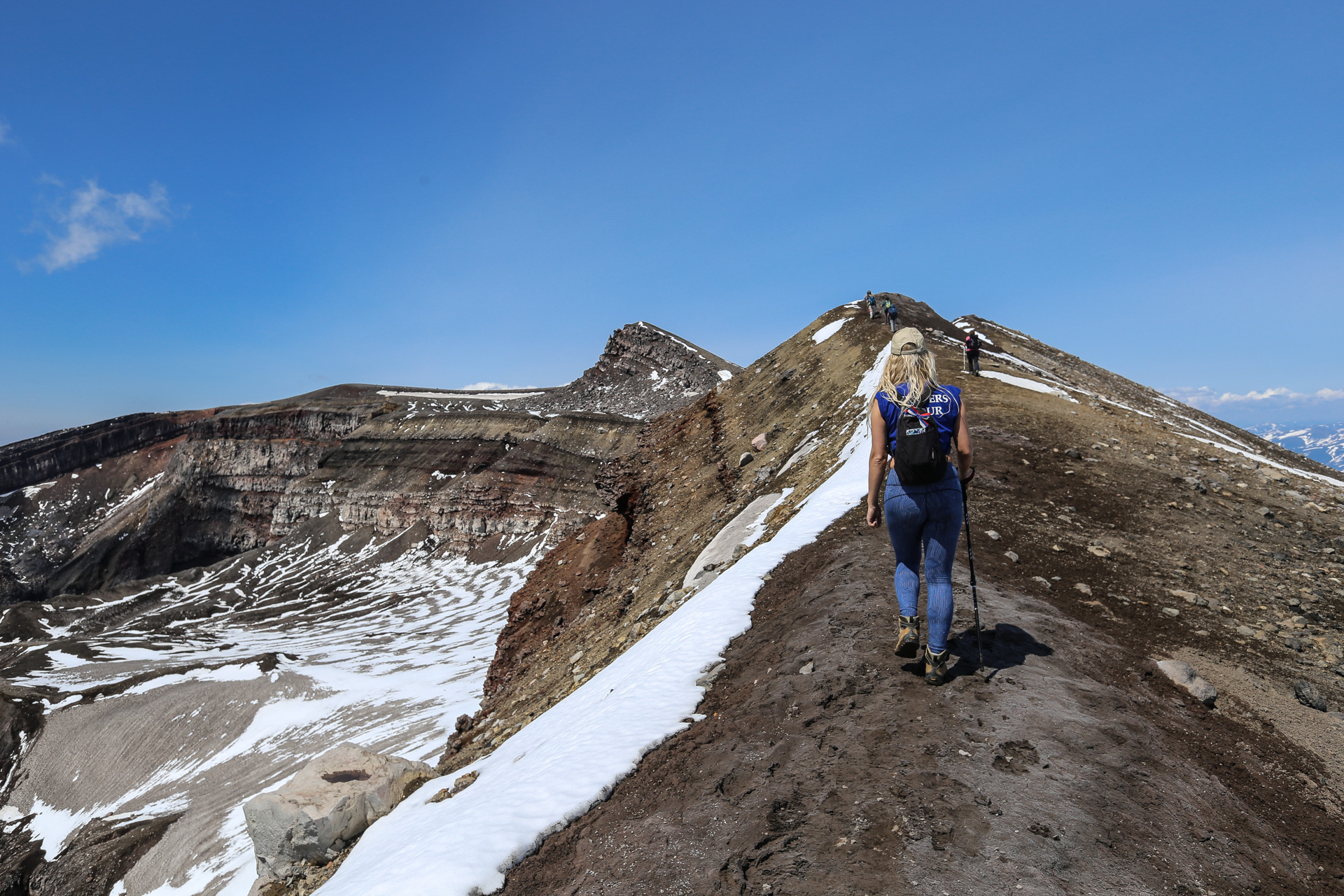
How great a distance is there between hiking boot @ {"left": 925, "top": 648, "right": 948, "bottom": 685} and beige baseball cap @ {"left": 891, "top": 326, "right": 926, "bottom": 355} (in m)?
2.69

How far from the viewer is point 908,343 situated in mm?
5945

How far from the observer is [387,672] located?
4638 cm

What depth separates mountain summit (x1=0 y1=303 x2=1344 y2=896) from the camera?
4332mm

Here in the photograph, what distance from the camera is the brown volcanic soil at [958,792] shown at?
3.96 m

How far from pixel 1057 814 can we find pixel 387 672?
165ft

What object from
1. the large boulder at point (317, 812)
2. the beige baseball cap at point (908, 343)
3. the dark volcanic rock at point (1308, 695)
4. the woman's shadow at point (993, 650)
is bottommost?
the large boulder at point (317, 812)

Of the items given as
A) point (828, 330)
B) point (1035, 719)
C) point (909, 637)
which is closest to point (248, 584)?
point (828, 330)

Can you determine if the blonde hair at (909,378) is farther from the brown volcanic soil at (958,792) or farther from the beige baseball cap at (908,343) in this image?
the brown volcanic soil at (958,792)

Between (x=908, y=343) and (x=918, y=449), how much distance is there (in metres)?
1.16

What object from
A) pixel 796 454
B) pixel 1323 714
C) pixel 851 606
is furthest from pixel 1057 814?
pixel 796 454

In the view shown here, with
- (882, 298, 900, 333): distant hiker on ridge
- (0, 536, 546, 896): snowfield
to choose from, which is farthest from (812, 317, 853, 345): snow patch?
(0, 536, 546, 896): snowfield

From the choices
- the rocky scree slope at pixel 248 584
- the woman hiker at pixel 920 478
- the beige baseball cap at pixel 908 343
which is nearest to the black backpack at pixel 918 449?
the woman hiker at pixel 920 478

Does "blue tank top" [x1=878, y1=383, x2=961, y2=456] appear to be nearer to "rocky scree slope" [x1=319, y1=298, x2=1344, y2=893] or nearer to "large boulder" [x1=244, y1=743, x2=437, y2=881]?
"rocky scree slope" [x1=319, y1=298, x2=1344, y2=893]

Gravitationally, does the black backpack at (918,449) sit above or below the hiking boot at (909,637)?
above
